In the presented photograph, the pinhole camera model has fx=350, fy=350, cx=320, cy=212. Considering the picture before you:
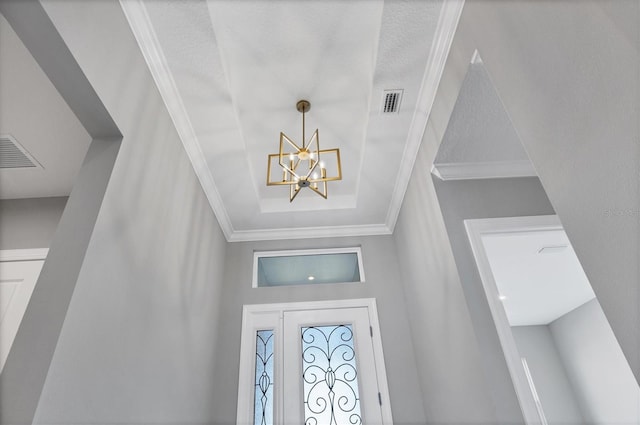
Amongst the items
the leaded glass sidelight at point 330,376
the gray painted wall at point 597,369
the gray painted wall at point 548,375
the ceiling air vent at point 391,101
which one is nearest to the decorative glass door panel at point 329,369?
the leaded glass sidelight at point 330,376

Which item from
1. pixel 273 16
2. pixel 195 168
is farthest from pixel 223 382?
pixel 273 16

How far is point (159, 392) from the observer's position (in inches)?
77.4


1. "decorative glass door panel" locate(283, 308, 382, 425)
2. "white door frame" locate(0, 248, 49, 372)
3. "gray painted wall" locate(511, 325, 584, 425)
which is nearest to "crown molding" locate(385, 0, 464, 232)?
"decorative glass door panel" locate(283, 308, 382, 425)

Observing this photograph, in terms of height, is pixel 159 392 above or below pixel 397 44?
below

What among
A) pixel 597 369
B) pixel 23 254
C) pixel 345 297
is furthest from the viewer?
pixel 597 369

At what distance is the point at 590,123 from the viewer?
969mm

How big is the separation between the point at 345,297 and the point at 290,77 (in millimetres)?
2129

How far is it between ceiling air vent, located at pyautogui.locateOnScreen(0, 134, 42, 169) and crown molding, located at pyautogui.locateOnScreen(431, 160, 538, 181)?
267 centimetres

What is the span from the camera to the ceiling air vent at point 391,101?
230 centimetres

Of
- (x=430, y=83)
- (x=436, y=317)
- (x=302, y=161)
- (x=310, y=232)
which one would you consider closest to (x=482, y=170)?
(x=430, y=83)

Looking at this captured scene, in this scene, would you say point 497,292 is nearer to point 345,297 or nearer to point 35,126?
point 345,297

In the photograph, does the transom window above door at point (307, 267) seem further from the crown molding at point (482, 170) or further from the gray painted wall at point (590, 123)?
the gray painted wall at point (590, 123)

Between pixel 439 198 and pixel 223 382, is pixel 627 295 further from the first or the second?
pixel 223 382

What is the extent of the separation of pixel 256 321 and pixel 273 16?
260cm
